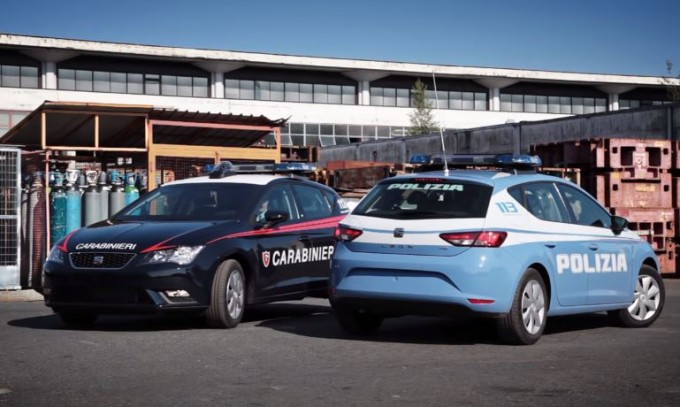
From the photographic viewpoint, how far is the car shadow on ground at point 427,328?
9.91m

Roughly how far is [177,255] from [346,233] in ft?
5.72

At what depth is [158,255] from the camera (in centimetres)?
1024

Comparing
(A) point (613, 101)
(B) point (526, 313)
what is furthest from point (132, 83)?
(B) point (526, 313)

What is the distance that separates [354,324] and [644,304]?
335cm

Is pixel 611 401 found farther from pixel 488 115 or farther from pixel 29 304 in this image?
pixel 488 115

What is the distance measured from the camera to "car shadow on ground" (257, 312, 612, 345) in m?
9.91

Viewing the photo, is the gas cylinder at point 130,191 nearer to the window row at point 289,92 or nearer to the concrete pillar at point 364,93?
the window row at point 289,92

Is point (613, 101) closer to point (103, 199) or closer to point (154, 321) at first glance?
point (103, 199)

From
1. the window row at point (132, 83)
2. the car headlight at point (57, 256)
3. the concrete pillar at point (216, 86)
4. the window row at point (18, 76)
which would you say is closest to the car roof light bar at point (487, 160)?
the car headlight at point (57, 256)

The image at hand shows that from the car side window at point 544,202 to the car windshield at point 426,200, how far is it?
20.7 inches

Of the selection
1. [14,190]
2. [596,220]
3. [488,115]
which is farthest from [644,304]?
[488,115]

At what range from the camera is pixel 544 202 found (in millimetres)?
10055

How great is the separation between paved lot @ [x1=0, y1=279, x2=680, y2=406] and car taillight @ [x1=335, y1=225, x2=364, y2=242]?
37.2 inches

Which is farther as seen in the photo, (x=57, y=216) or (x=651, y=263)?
(x=57, y=216)
